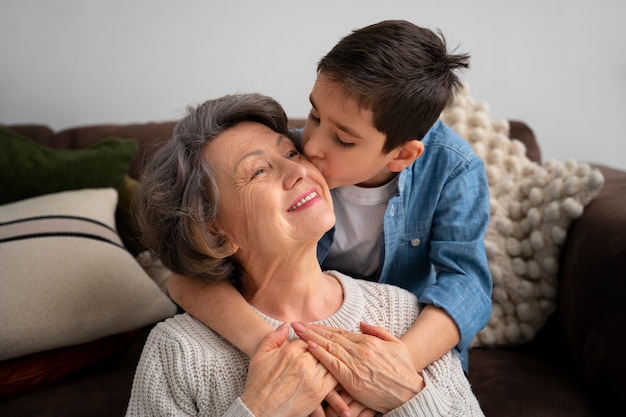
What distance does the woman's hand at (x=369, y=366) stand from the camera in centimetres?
129

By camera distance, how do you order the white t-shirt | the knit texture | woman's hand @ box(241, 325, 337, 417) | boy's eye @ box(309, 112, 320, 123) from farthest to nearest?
the knit texture → the white t-shirt → boy's eye @ box(309, 112, 320, 123) → woman's hand @ box(241, 325, 337, 417)

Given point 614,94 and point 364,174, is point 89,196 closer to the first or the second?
point 364,174

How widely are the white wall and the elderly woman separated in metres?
1.28

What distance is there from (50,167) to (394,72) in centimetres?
137

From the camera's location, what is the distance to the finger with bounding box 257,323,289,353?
51.7 inches

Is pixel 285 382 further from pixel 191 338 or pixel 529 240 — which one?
pixel 529 240

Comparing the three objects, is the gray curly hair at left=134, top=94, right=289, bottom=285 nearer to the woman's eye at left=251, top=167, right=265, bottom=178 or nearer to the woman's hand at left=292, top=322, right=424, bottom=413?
the woman's eye at left=251, top=167, right=265, bottom=178

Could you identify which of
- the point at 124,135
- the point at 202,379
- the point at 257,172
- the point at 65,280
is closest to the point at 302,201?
the point at 257,172

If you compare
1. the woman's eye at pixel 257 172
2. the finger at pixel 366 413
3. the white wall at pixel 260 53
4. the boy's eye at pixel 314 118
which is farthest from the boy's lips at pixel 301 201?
the white wall at pixel 260 53

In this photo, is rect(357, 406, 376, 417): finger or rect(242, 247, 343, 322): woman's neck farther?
rect(242, 247, 343, 322): woman's neck

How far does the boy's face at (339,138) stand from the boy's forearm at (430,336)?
1.25ft

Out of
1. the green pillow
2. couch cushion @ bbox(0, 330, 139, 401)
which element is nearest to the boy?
couch cushion @ bbox(0, 330, 139, 401)

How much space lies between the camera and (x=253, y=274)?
1.49 meters

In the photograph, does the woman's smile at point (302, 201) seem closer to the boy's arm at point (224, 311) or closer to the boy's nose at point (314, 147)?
the boy's nose at point (314, 147)
